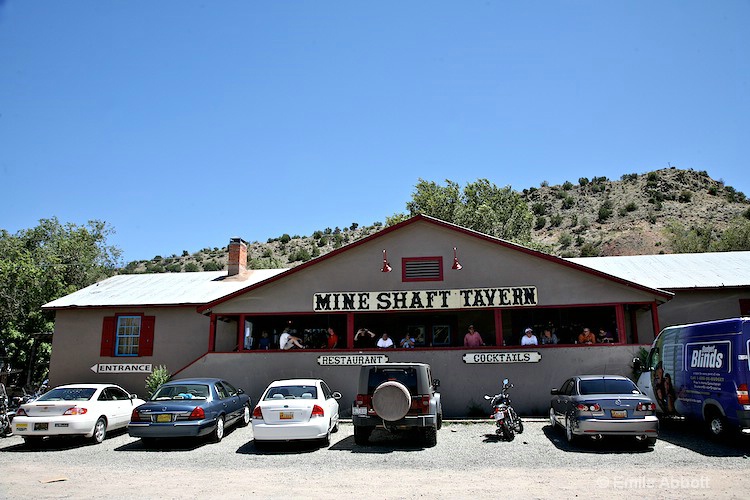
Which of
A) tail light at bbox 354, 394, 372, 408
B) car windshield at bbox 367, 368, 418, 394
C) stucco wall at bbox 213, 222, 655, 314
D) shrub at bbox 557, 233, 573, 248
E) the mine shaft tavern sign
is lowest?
tail light at bbox 354, 394, 372, 408

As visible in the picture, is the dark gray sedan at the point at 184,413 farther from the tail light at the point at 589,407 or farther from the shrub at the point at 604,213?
the shrub at the point at 604,213

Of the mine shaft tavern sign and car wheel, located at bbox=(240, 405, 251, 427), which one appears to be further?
the mine shaft tavern sign

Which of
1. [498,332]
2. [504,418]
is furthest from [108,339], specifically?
[504,418]

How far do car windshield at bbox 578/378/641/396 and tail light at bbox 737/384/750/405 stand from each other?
70.4 inches

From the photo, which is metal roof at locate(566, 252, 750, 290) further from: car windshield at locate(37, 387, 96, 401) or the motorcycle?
car windshield at locate(37, 387, 96, 401)

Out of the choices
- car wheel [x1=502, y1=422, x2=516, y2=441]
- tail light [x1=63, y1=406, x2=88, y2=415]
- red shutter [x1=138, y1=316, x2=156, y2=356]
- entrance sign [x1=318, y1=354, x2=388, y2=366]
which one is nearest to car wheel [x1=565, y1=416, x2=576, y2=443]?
car wheel [x1=502, y1=422, x2=516, y2=441]

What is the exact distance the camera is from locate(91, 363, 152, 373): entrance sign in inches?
824

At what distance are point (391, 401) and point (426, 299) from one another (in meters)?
6.74

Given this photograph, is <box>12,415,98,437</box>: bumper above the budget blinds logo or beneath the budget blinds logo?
beneath

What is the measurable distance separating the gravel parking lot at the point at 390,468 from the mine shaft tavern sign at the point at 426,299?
4.95 m

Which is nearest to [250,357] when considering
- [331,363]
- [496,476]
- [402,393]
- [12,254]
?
[331,363]

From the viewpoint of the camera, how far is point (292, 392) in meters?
12.5

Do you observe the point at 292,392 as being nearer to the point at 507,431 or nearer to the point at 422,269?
the point at 507,431

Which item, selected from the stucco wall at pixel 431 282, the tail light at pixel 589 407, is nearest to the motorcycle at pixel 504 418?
the tail light at pixel 589 407
